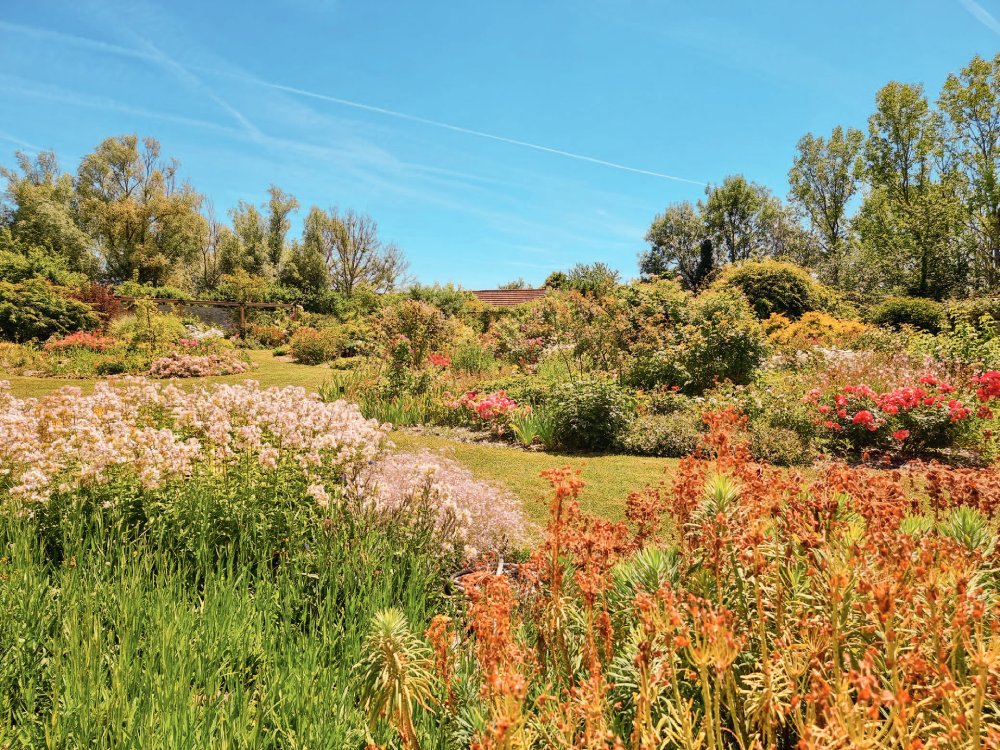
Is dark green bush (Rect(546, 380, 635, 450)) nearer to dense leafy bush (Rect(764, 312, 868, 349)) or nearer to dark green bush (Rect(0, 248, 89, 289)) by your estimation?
dense leafy bush (Rect(764, 312, 868, 349))

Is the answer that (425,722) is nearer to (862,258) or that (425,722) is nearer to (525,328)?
(525,328)

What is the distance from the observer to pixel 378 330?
484 inches

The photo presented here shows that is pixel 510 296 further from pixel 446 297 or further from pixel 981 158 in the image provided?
pixel 981 158

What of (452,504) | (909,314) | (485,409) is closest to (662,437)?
(485,409)


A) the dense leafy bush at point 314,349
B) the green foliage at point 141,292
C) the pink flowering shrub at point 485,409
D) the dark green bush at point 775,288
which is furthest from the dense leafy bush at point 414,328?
the green foliage at point 141,292

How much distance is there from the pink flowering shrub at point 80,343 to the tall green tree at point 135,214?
25227 mm

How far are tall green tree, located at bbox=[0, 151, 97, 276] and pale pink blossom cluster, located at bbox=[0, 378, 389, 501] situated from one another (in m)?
40.4

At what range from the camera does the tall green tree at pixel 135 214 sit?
39.1 meters

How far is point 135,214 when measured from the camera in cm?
3878

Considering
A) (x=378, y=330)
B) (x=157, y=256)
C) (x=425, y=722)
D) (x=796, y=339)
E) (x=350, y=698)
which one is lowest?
(x=350, y=698)

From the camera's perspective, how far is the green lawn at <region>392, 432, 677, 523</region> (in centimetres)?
599

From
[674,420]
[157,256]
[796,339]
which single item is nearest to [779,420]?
[674,420]

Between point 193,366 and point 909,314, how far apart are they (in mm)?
22911

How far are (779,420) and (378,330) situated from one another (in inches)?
327
